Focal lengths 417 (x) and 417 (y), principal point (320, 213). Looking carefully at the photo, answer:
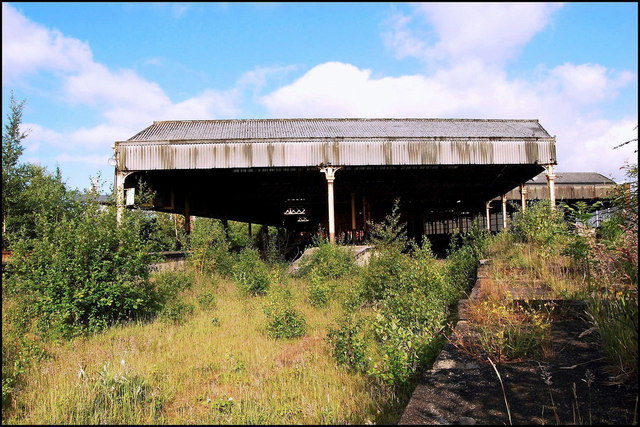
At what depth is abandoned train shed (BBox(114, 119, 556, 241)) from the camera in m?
15.4

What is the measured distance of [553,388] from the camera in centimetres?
339

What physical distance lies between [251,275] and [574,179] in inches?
1347

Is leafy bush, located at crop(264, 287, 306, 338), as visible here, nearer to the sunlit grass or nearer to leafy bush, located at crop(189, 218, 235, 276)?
the sunlit grass

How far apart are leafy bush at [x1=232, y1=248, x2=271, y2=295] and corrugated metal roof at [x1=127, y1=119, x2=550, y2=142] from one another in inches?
221

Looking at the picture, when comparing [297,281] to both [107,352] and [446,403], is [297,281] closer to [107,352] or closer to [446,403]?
[107,352]

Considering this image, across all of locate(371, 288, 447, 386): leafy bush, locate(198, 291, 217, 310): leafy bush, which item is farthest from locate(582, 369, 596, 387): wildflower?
locate(198, 291, 217, 310): leafy bush

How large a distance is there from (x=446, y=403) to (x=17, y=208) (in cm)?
2081

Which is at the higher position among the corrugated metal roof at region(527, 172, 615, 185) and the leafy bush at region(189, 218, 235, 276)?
the corrugated metal roof at region(527, 172, 615, 185)

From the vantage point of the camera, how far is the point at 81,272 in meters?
7.09

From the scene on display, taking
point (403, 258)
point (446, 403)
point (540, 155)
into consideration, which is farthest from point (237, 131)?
point (446, 403)

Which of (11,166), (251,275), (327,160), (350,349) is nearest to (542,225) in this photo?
(350,349)

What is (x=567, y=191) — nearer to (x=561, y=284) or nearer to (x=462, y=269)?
(x=462, y=269)

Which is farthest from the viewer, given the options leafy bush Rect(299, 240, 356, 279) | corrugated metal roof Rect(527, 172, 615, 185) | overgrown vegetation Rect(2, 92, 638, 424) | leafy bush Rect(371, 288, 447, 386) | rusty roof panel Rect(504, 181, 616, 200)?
corrugated metal roof Rect(527, 172, 615, 185)

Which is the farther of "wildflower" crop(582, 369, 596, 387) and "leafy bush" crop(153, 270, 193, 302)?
"leafy bush" crop(153, 270, 193, 302)
